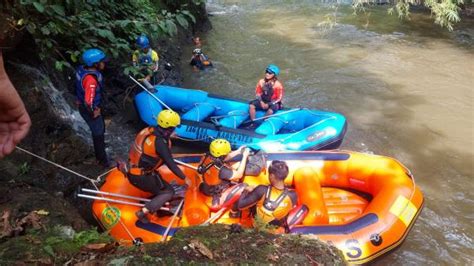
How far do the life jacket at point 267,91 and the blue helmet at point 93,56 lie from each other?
3202 mm

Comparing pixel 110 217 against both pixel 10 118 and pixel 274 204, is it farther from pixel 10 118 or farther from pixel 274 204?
pixel 10 118

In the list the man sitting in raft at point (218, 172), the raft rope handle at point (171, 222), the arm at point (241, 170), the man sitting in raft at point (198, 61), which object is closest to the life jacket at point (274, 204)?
the man sitting in raft at point (218, 172)

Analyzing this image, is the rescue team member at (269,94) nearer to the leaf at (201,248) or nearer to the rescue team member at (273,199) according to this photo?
the rescue team member at (273,199)

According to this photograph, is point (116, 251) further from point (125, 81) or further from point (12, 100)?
point (125, 81)

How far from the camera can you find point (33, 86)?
5.20 m

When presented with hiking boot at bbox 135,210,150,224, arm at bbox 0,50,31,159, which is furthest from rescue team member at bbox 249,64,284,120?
arm at bbox 0,50,31,159

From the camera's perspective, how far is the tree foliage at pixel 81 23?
176 inches

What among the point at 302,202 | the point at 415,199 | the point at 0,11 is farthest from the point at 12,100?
the point at 415,199

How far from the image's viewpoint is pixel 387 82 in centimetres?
1079

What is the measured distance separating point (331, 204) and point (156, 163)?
7.77ft

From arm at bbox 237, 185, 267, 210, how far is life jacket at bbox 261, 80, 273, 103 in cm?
312

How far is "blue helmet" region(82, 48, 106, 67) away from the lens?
205 inches

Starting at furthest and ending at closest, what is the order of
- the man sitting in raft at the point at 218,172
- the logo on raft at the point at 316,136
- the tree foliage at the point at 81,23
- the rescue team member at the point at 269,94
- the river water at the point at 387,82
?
1. the rescue team member at the point at 269,94
2. the logo on raft at the point at 316,136
3. the river water at the point at 387,82
4. the man sitting in raft at the point at 218,172
5. the tree foliage at the point at 81,23

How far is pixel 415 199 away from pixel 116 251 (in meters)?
4.47
